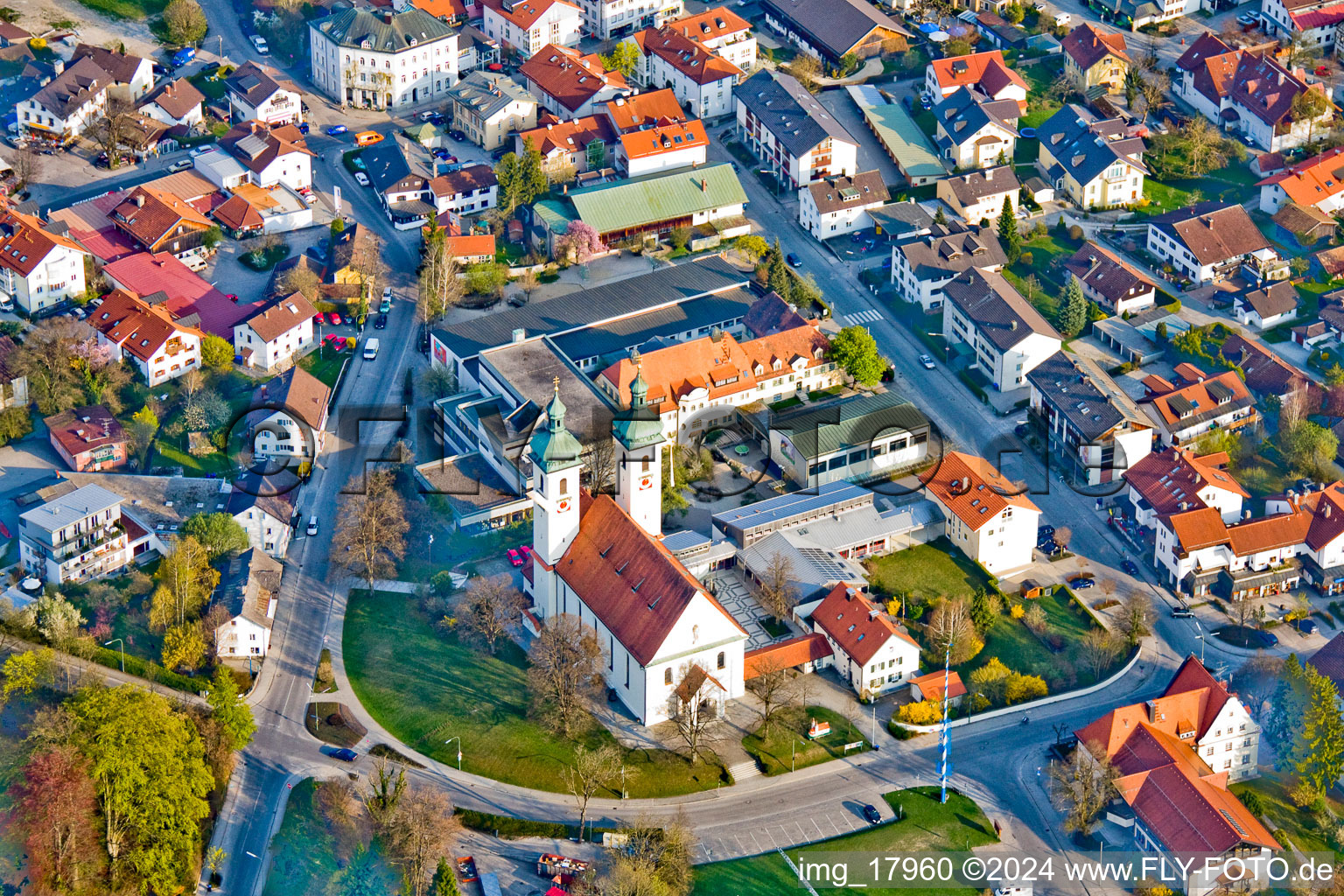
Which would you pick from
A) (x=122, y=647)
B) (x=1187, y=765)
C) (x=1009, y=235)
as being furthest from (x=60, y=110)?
(x=1187, y=765)

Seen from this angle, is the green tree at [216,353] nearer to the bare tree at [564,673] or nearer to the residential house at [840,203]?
the bare tree at [564,673]

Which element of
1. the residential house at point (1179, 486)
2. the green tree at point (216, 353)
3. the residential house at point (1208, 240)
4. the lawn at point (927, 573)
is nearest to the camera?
the lawn at point (927, 573)

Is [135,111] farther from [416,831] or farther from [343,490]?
[416,831]

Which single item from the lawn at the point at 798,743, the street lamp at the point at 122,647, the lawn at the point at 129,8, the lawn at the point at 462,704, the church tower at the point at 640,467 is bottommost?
the lawn at the point at 129,8

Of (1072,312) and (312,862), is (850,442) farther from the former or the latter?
(312,862)

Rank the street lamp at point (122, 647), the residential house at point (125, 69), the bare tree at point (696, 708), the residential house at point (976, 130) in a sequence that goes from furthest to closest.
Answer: the residential house at point (125, 69)
the residential house at point (976, 130)
the street lamp at point (122, 647)
the bare tree at point (696, 708)

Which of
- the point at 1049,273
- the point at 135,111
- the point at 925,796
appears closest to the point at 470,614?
the point at 925,796

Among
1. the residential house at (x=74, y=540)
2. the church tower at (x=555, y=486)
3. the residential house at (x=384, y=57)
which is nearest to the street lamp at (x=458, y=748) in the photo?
the church tower at (x=555, y=486)
